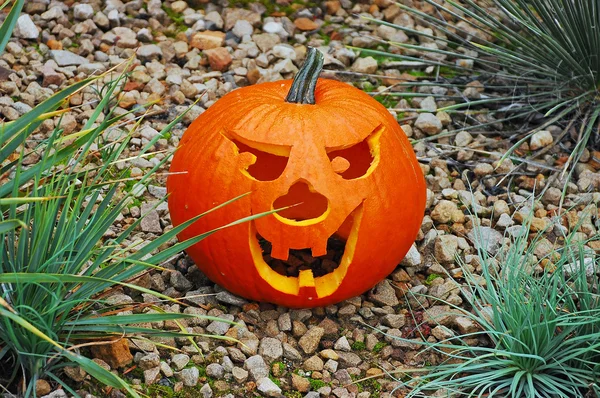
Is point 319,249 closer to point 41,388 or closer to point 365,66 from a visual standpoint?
point 41,388

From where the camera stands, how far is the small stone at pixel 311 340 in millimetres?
2992

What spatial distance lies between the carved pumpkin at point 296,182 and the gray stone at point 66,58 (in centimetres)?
151

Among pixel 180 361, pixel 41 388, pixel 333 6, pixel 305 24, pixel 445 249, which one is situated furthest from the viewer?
pixel 333 6

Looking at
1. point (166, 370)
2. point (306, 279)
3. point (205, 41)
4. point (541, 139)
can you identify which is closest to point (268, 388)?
point (166, 370)

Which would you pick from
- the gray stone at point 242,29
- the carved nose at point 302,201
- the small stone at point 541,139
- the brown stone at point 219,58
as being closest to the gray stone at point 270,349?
the carved nose at point 302,201

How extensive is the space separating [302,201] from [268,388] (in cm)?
81

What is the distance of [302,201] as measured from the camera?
3318 mm

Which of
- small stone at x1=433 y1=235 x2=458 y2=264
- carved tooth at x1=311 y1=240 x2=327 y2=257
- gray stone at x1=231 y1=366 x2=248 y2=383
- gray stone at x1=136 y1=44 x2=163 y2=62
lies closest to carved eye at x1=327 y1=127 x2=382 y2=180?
carved tooth at x1=311 y1=240 x2=327 y2=257

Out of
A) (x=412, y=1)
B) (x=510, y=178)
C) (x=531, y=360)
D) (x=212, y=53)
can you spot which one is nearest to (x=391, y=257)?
(x=531, y=360)

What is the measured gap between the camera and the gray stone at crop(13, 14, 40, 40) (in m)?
4.54

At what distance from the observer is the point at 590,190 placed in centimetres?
383

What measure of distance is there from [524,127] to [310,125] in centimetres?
173

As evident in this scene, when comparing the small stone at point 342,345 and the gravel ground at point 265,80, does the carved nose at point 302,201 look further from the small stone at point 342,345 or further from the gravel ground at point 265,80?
the small stone at point 342,345

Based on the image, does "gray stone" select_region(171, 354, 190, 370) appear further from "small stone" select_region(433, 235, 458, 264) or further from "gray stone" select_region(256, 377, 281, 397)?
"small stone" select_region(433, 235, 458, 264)
